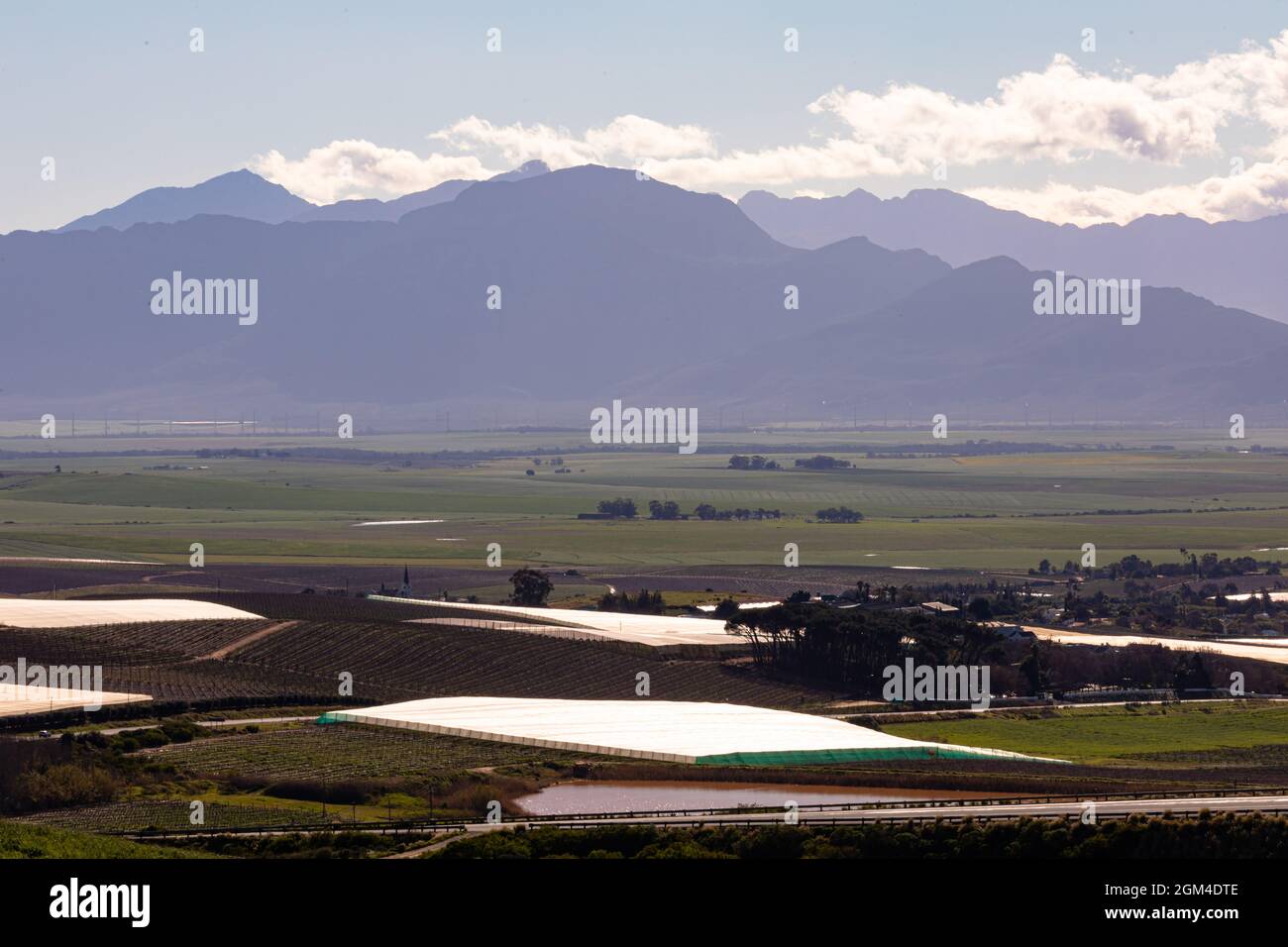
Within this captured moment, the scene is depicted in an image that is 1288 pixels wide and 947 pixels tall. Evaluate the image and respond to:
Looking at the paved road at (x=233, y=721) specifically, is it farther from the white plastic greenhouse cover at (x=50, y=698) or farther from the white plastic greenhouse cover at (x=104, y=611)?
the white plastic greenhouse cover at (x=104, y=611)

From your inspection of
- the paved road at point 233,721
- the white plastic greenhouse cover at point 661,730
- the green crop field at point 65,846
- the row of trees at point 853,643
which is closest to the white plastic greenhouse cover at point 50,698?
the paved road at point 233,721

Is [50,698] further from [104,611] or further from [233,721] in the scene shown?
[104,611]

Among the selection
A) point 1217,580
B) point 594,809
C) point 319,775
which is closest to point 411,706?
point 319,775

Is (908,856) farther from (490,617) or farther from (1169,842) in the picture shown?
(490,617)

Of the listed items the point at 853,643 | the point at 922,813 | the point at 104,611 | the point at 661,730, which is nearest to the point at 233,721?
the point at 661,730

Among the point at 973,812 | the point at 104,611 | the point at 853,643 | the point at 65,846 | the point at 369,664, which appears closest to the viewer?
the point at 65,846

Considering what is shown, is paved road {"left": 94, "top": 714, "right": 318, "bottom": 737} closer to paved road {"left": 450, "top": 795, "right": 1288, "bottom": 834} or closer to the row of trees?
paved road {"left": 450, "top": 795, "right": 1288, "bottom": 834}
